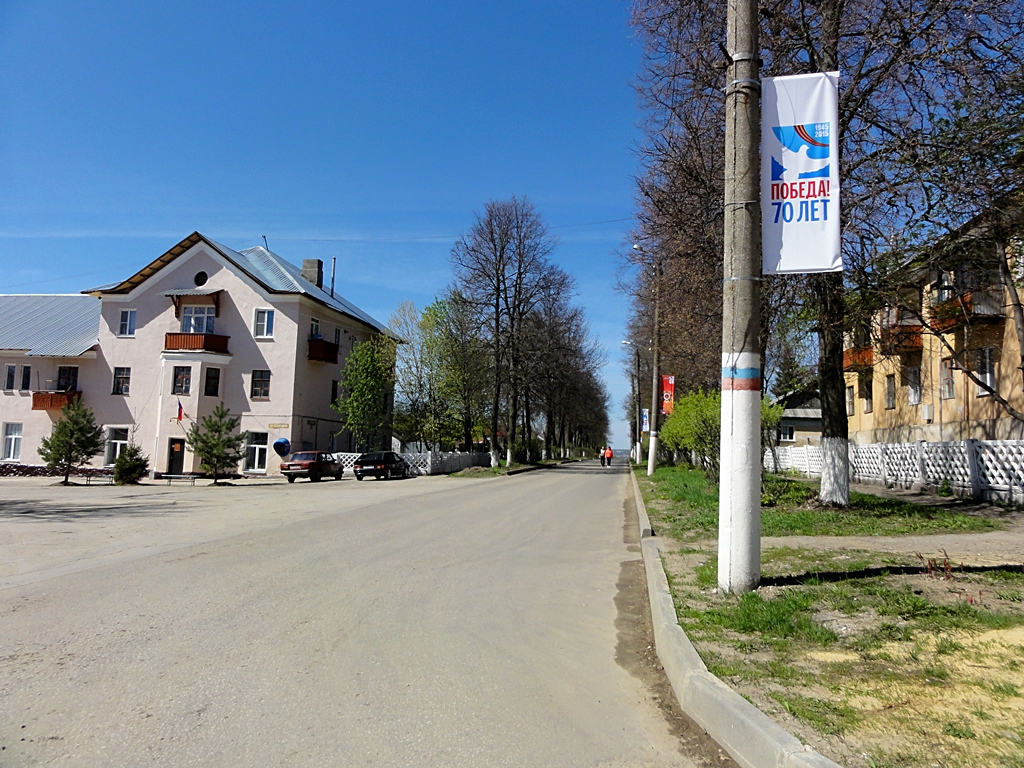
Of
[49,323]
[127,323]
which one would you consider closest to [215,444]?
[127,323]

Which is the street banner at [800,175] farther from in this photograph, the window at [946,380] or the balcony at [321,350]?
the balcony at [321,350]

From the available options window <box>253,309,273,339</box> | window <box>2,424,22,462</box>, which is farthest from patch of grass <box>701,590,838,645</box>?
window <box>2,424,22,462</box>

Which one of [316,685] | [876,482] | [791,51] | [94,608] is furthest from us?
[876,482]

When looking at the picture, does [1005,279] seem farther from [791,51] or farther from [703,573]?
[703,573]

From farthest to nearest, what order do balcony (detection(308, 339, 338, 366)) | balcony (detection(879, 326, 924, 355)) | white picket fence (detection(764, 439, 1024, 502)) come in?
balcony (detection(308, 339, 338, 366)) < white picket fence (detection(764, 439, 1024, 502)) < balcony (detection(879, 326, 924, 355))

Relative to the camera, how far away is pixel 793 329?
49.8 ft

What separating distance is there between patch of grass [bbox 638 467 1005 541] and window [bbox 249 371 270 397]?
95.4 ft

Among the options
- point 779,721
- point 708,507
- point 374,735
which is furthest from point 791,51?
point 374,735

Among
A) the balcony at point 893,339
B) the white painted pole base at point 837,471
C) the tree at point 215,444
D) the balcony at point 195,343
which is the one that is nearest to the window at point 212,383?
the balcony at point 195,343

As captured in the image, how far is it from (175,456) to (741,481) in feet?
131

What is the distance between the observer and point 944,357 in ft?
86.3

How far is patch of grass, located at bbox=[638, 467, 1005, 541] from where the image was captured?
11.6 meters

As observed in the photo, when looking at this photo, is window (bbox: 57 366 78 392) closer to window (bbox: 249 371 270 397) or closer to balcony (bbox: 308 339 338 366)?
window (bbox: 249 371 270 397)

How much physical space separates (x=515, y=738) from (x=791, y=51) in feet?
41.9
